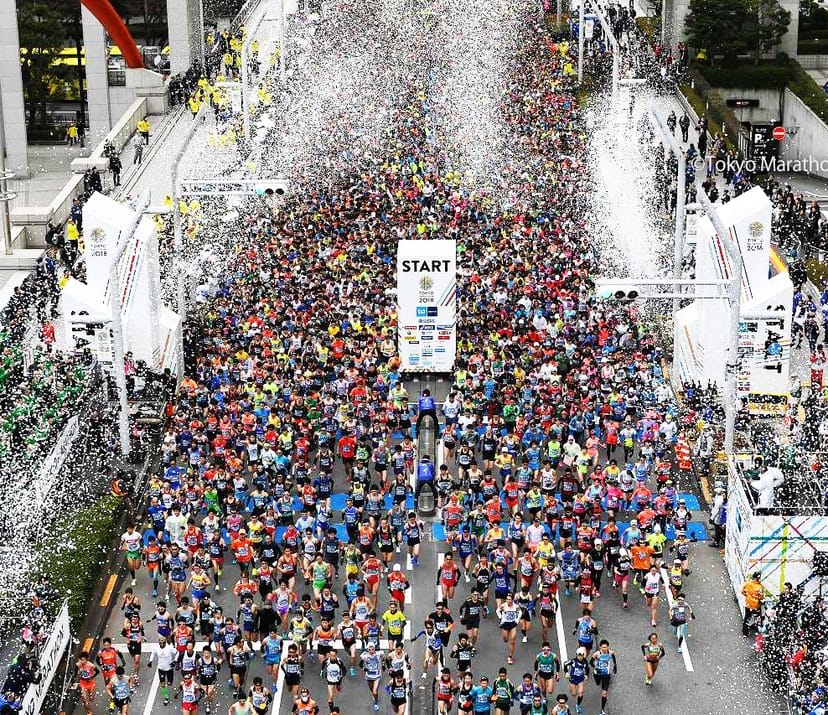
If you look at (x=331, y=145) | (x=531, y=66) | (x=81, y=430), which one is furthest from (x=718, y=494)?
(x=531, y=66)

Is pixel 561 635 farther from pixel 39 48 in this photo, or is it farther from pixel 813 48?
pixel 813 48

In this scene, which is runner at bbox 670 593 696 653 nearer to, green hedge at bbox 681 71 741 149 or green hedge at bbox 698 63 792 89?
green hedge at bbox 681 71 741 149

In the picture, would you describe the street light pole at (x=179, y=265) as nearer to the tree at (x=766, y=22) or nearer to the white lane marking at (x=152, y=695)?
the white lane marking at (x=152, y=695)

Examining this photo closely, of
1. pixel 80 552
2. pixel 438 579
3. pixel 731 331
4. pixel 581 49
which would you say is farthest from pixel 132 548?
pixel 581 49

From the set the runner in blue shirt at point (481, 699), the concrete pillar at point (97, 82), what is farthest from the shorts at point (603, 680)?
the concrete pillar at point (97, 82)

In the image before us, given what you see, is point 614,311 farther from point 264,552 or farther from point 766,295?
point 264,552

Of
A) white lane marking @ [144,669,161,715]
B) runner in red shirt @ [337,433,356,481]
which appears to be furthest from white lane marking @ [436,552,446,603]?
white lane marking @ [144,669,161,715]
